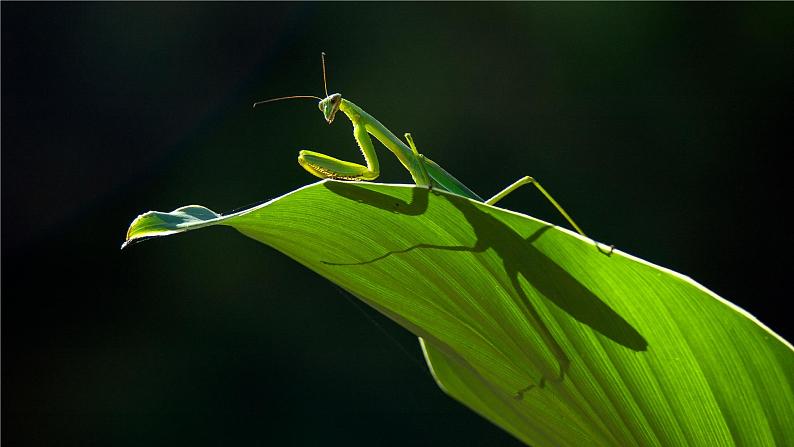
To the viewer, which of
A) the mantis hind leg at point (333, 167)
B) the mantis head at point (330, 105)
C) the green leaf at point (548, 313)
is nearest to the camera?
the green leaf at point (548, 313)

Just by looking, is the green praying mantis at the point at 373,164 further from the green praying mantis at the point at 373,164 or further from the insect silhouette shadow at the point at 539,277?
the insect silhouette shadow at the point at 539,277

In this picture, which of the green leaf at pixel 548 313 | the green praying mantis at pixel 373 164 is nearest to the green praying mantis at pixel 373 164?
the green praying mantis at pixel 373 164

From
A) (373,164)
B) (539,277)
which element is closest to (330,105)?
(373,164)

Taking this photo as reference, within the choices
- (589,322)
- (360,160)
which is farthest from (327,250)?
(360,160)

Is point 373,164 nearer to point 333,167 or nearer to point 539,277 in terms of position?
point 333,167

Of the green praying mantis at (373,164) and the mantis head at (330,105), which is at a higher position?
the mantis head at (330,105)

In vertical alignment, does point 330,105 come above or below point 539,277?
above

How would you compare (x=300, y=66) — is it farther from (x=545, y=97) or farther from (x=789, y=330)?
(x=789, y=330)
